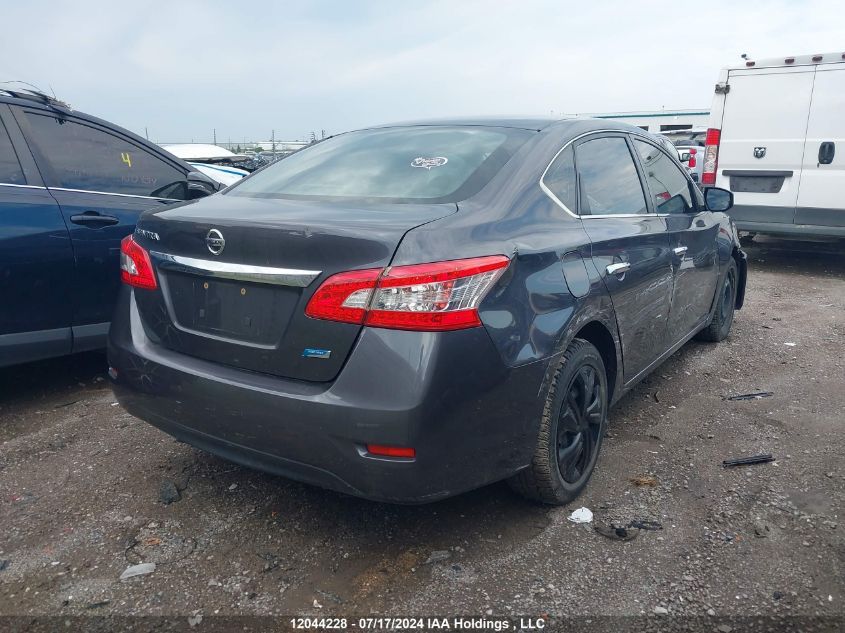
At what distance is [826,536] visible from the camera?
268cm

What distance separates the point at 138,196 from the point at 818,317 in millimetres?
5775

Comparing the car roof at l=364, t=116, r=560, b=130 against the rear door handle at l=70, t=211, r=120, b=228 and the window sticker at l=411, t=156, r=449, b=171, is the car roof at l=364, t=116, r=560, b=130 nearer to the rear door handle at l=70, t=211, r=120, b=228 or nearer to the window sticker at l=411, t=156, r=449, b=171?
the window sticker at l=411, t=156, r=449, b=171

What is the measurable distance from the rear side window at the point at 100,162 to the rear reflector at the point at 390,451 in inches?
108

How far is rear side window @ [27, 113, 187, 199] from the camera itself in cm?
396

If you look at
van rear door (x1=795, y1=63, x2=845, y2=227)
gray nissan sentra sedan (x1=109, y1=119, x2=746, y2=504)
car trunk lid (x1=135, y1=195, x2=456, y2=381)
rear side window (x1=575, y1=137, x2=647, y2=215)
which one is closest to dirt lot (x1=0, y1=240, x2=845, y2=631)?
gray nissan sentra sedan (x1=109, y1=119, x2=746, y2=504)

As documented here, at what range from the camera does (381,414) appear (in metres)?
2.11

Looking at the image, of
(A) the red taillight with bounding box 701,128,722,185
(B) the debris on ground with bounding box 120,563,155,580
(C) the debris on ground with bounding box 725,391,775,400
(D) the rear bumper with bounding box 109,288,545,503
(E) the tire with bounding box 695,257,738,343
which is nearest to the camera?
(D) the rear bumper with bounding box 109,288,545,503

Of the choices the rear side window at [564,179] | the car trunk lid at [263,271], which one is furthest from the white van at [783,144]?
the car trunk lid at [263,271]

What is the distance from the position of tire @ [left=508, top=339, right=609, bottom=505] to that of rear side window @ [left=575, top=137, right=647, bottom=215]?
0.70 metres

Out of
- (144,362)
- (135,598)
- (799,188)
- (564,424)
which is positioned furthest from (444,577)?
(799,188)

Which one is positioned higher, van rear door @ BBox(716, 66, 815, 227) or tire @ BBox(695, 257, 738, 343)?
van rear door @ BBox(716, 66, 815, 227)

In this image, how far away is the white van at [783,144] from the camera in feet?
25.1

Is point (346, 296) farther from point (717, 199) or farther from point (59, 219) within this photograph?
point (717, 199)

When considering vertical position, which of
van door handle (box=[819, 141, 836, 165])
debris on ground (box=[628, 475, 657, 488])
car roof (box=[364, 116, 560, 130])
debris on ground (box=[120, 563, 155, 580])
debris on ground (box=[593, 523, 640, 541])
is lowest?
debris on ground (box=[120, 563, 155, 580])
